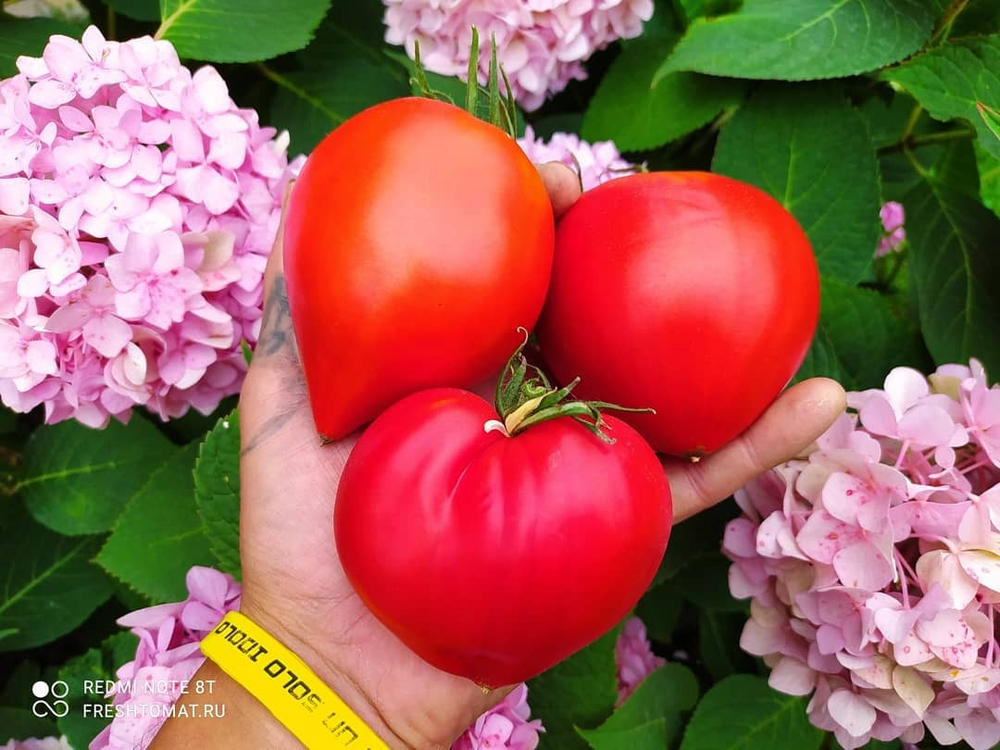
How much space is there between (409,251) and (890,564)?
44 cm

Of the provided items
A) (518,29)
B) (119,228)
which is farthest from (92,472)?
(518,29)

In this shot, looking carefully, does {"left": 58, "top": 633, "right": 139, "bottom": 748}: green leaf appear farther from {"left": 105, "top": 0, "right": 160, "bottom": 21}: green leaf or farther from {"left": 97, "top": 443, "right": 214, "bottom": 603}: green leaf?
{"left": 105, "top": 0, "right": 160, "bottom": 21}: green leaf

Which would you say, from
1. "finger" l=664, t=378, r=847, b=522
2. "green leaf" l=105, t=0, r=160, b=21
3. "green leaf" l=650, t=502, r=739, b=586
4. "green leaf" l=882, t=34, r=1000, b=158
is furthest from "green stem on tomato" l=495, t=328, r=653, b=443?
"green leaf" l=105, t=0, r=160, b=21

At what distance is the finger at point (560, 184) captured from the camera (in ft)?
2.43

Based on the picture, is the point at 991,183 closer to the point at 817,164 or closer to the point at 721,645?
the point at 817,164

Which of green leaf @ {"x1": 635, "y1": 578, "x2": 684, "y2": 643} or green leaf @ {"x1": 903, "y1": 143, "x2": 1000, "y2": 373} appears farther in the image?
green leaf @ {"x1": 635, "y1": 578, "x2": 684, "y2": 643}

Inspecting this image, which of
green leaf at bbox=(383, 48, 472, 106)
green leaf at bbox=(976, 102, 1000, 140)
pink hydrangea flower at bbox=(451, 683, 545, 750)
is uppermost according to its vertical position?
green leaf at bbox=(976, 102, 1000, 140)

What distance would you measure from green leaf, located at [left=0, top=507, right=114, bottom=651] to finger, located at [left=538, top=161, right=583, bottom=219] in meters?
0.69

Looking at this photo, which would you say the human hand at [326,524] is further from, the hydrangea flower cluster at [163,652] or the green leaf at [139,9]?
the green leaf at [139,9]

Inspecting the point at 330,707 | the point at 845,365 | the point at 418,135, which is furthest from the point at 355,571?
the point at 845,365

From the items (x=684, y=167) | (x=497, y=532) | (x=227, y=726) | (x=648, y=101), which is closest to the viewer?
(x=497, y=532)

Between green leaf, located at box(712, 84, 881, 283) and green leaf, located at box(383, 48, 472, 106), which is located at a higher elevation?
green leaf, located at box(383, 48, 472, 106)

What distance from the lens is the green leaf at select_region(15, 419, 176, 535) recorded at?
3.16 ft

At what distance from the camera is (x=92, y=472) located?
976 millimetres
